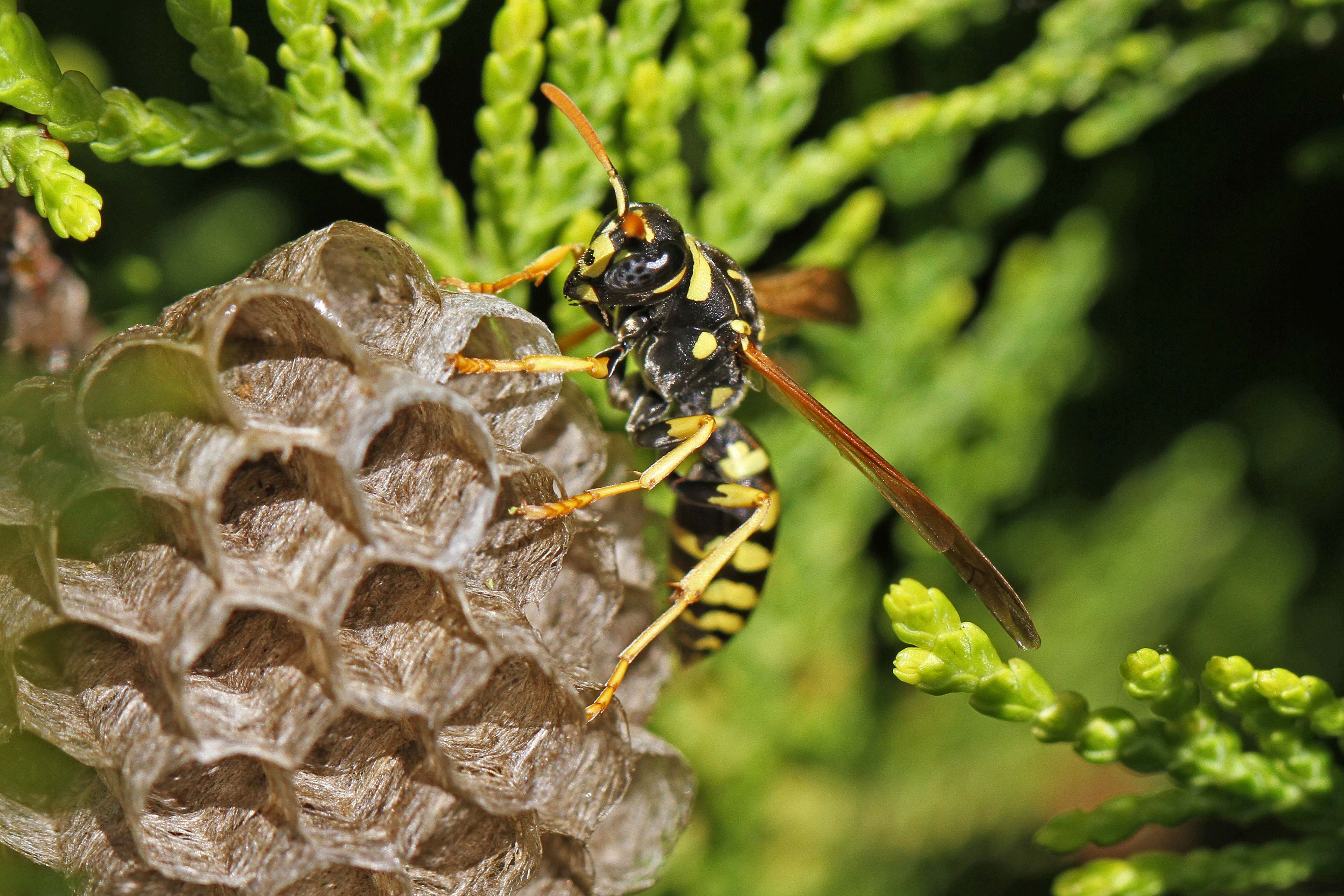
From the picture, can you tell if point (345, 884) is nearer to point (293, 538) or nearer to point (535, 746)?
Answer: point (535, 746)

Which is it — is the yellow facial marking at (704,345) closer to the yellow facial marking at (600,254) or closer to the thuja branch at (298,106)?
the yellow facial marking at (600,254)

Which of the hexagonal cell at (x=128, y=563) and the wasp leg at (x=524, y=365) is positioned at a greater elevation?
the wasp leg at (x=524, y=365)

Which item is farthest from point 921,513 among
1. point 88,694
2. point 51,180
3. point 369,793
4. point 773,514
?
point 51,180

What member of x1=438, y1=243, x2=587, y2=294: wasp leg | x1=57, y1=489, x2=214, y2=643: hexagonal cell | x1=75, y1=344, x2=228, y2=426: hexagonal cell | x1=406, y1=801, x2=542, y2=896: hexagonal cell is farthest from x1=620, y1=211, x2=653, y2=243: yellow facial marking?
x1=406, y1=801, x2=542, y2=896: hexagonal cell

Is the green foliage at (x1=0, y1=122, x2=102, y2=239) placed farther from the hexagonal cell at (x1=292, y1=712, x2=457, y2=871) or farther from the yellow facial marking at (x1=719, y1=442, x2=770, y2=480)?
the yellow facial marking at (x1=719, y1=442, x2=770, y2=480)

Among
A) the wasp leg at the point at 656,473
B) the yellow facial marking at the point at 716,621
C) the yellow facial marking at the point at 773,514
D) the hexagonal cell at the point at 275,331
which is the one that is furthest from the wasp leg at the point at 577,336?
the hexagonal cell at the point at 275,331

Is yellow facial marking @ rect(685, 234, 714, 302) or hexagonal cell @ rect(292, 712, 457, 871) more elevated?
yellow facial marking @ rect(685, 234, 714, 302)

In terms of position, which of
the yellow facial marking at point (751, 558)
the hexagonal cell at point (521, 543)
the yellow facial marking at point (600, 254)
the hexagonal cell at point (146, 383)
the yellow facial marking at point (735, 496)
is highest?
the yellow facial marking at point (600, 254)
